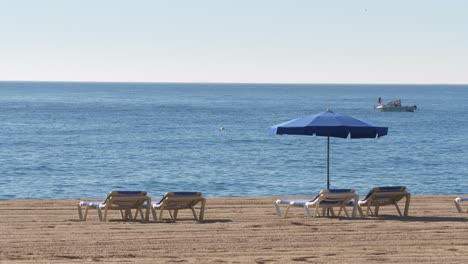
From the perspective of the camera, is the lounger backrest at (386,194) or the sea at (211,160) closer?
the lounger backrest at (386,194)

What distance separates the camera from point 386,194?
15109mm

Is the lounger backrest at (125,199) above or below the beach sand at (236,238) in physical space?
above

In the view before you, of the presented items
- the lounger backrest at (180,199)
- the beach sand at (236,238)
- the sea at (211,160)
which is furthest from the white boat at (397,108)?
the lounger backrest at (180,199)

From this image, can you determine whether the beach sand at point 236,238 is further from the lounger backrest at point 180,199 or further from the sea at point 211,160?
the sea at point 211,160

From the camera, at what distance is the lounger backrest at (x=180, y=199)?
14.5 meters

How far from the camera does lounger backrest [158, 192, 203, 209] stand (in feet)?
47.4

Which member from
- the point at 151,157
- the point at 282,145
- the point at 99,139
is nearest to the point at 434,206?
the point at 151,157

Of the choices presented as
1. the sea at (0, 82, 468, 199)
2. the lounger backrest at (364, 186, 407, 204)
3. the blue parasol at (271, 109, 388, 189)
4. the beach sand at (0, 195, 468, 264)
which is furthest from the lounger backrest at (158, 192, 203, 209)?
the sea at (0, 82, 468, 199)

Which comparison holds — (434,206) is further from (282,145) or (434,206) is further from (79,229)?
(282,145)

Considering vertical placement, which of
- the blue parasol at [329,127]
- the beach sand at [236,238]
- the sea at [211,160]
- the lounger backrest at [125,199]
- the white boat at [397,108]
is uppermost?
the blue parasol at [329,127]

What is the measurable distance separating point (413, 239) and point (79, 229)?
4.59 metres

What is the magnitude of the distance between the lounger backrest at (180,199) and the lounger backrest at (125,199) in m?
0.31

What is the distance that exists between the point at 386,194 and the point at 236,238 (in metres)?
3.38

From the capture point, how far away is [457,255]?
11.3m
